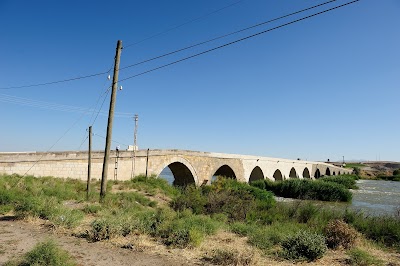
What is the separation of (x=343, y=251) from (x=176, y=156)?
21023 mm

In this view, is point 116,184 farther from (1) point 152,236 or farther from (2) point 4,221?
(1) point 152,236

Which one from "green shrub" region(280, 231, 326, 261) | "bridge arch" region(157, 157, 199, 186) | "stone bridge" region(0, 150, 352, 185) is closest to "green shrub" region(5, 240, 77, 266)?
"green shrub" region(280, 231, 326, 261)

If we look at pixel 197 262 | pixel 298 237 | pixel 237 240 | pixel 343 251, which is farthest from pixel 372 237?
pixel 197 262

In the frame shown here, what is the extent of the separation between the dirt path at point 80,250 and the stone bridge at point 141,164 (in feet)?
31.8

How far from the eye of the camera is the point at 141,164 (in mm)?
23703

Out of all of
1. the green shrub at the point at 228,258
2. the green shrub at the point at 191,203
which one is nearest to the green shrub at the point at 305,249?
the green shrub at the point at 228,258

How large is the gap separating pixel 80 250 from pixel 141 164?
57.9 ft

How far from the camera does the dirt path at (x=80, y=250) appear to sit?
18.5 ft

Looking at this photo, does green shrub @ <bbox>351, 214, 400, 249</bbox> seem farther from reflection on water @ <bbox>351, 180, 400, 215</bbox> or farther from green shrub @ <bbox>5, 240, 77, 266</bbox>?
green shrub @ <bbox>5, 240, 77, 266</bbox>

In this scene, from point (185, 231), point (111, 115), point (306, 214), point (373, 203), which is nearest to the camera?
point (185, 231)

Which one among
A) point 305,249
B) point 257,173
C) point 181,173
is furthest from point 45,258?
point 257,173

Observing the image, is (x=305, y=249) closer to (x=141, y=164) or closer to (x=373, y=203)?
(x=141, y=164)

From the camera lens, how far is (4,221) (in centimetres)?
843

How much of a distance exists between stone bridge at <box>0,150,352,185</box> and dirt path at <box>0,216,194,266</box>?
9.69m
